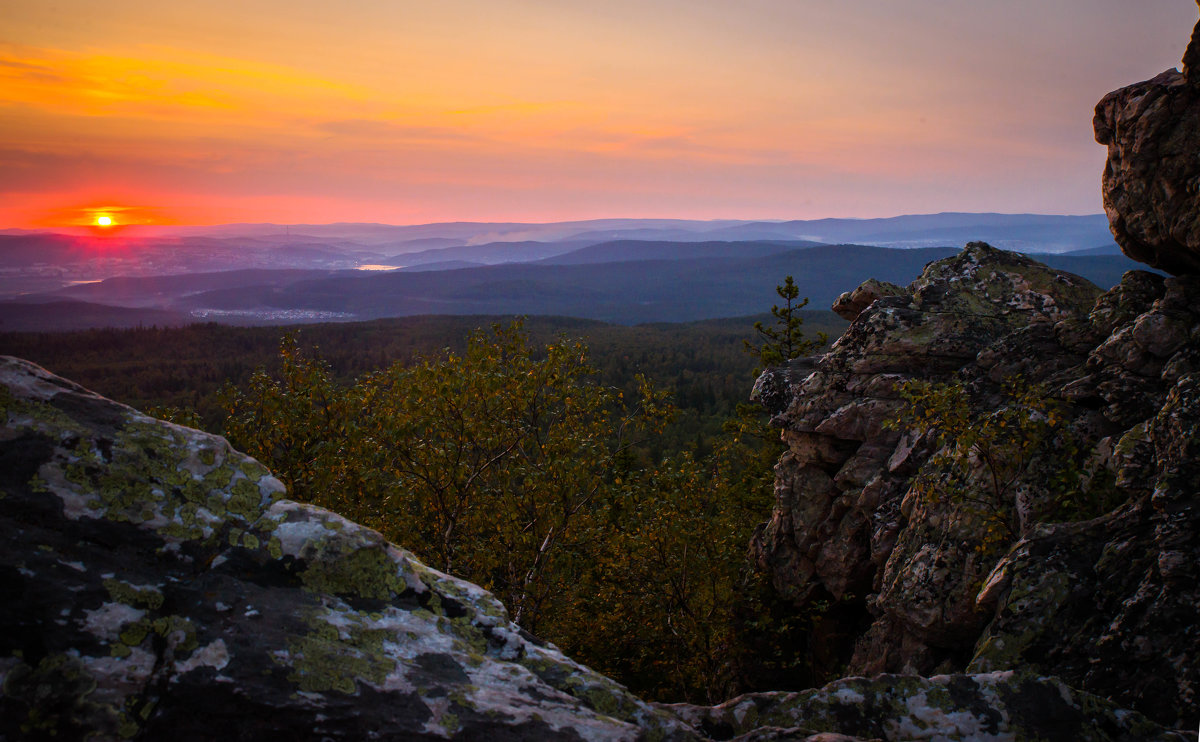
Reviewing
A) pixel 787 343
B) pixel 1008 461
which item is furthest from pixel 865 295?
pixel 787 343

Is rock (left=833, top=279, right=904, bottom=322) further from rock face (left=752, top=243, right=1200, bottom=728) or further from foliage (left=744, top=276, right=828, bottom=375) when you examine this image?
foliage (left=744, top=276, right=828, bottom=375)

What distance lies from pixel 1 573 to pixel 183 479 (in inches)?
51.4

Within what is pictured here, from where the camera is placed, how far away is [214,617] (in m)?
4.64

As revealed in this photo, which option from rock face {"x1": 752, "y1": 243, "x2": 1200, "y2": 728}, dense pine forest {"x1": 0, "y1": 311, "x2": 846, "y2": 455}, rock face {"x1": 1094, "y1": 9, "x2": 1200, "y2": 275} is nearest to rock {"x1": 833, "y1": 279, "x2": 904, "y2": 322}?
rock face {"x1": 752, "y1": 243, "x2": 1200, "y2": 728}

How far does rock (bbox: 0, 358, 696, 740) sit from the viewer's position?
4.17 meters

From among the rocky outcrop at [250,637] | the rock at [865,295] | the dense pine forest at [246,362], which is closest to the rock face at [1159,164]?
the rock at [865,295]

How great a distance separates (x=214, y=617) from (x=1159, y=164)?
1406cm

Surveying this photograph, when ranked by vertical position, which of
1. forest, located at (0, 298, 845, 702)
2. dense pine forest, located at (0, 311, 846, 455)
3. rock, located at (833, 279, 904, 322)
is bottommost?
dense pine forest, located at (0, 311, 846, 455)

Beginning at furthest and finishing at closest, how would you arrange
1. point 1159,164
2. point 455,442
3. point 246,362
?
point 246,362 < point 455,442 < point 1159,164

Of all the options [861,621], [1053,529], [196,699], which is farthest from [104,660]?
[861,621]

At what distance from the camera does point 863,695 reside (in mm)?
6293

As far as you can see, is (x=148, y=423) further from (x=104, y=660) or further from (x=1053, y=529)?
(x=1053, y=529)

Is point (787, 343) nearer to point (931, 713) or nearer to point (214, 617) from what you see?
point (931, 713)

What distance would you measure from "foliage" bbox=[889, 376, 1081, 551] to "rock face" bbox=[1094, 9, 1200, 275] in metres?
2.99
